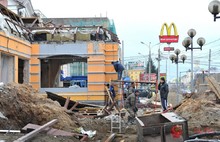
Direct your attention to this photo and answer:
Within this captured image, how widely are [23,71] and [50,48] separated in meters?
2.32

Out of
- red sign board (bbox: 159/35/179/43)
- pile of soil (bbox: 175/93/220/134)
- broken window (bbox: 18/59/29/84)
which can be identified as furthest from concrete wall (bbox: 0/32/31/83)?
red sign board (bbox: 159/35/179/43)

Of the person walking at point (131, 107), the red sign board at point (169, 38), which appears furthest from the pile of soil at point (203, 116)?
the red sign board at point (169, 38)

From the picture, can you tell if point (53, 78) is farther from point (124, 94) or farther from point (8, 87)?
point (8, 87)

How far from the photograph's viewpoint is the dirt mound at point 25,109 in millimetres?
11367

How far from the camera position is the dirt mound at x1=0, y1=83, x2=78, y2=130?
1137 cm

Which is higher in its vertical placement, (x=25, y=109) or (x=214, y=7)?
(x=214, y=7)

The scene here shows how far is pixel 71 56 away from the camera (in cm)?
2612

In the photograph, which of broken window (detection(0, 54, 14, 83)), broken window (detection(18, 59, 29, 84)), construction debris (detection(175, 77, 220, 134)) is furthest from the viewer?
broken window (detection(18, 59, 29, 84))

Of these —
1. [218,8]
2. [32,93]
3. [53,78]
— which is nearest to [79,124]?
[32,93]

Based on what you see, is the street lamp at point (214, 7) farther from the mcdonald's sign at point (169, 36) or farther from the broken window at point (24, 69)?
the mcdonald's sign at point (169, 36)

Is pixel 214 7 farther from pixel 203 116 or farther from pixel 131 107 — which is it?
pixel 131 107

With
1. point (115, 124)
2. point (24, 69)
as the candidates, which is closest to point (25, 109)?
point (115, 124)

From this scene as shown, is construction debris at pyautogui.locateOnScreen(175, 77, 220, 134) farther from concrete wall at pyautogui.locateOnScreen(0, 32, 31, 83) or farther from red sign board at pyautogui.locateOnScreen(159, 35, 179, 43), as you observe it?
red sign board at pyautogui.locateOnScreen(159, 35, 179, 43)

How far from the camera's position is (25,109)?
39.5 ft
